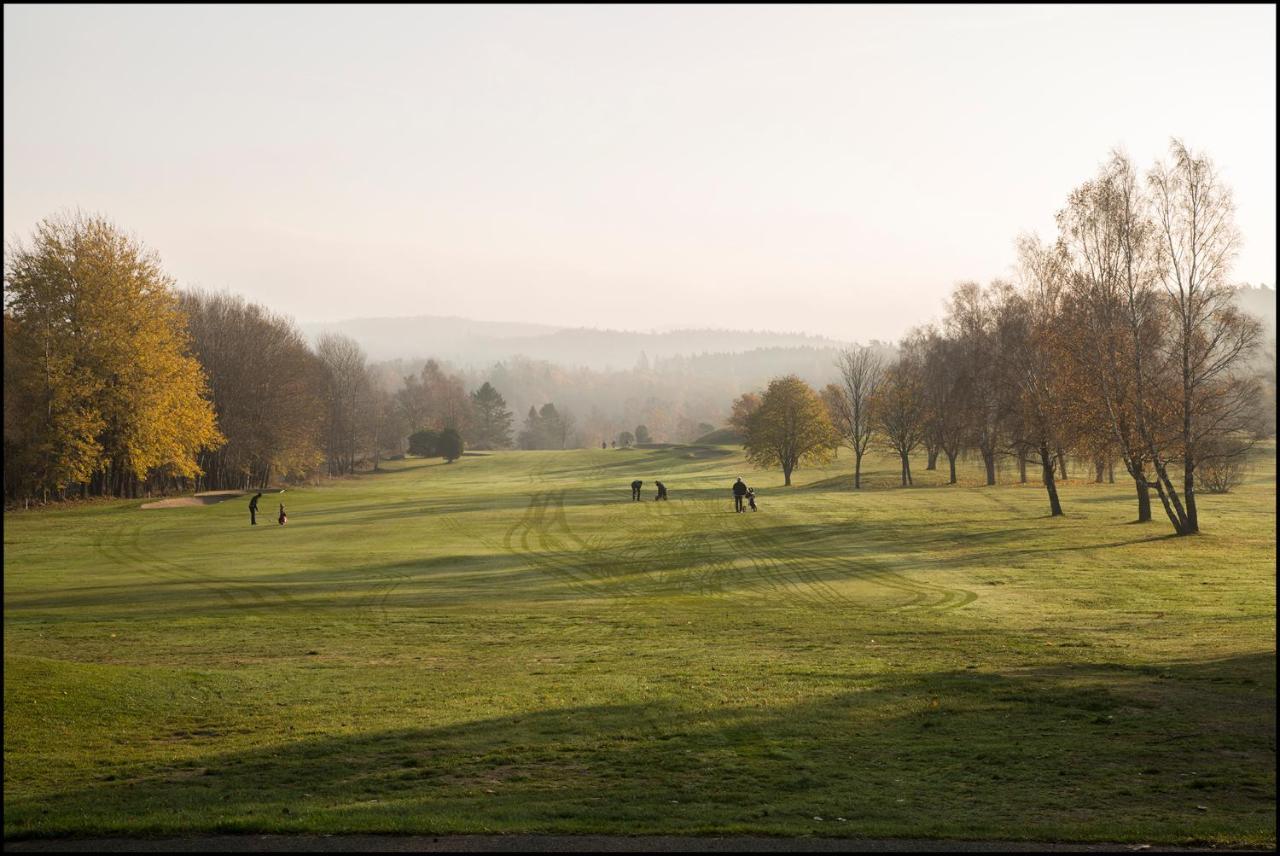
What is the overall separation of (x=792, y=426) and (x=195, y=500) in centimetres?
4753

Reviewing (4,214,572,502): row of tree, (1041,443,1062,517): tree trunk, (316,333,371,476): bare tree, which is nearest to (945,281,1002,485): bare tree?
(1041,443,1062,517): tree trunk

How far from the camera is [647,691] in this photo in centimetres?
1588

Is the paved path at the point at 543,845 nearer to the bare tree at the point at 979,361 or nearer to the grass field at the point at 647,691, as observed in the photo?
the grass field at the point at 647,691

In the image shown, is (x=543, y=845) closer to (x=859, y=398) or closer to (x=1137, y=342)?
(x=1137, y=342)

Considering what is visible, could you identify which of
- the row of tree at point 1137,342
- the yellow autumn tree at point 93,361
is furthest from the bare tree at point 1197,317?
the yellow autumn tree at point 93,361

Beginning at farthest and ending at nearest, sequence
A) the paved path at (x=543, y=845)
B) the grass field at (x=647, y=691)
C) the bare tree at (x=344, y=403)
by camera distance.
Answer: the bare tree at (x=344, y=403) < the grass field at (x=647, y=691) < the paved path at (x=543, y=845)

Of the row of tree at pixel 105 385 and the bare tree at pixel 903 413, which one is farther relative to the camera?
the bare tree at pixel 903 413

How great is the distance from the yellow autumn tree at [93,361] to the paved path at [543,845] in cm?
5240

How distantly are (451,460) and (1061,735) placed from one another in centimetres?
11622

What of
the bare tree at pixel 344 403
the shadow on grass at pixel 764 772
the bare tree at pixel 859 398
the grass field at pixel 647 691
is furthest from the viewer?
the bare tree at pixel 344 403

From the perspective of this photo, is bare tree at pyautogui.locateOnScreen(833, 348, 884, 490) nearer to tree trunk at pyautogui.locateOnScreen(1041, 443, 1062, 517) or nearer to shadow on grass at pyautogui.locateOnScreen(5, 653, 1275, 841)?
tree trunk at pyautogui.locateOnScreen(1041, 443, 1062, 517)

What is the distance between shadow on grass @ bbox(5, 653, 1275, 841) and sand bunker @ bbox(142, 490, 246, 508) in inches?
2004

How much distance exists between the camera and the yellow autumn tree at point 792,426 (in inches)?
3226

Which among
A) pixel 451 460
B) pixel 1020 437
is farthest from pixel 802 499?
pixel 451 460
